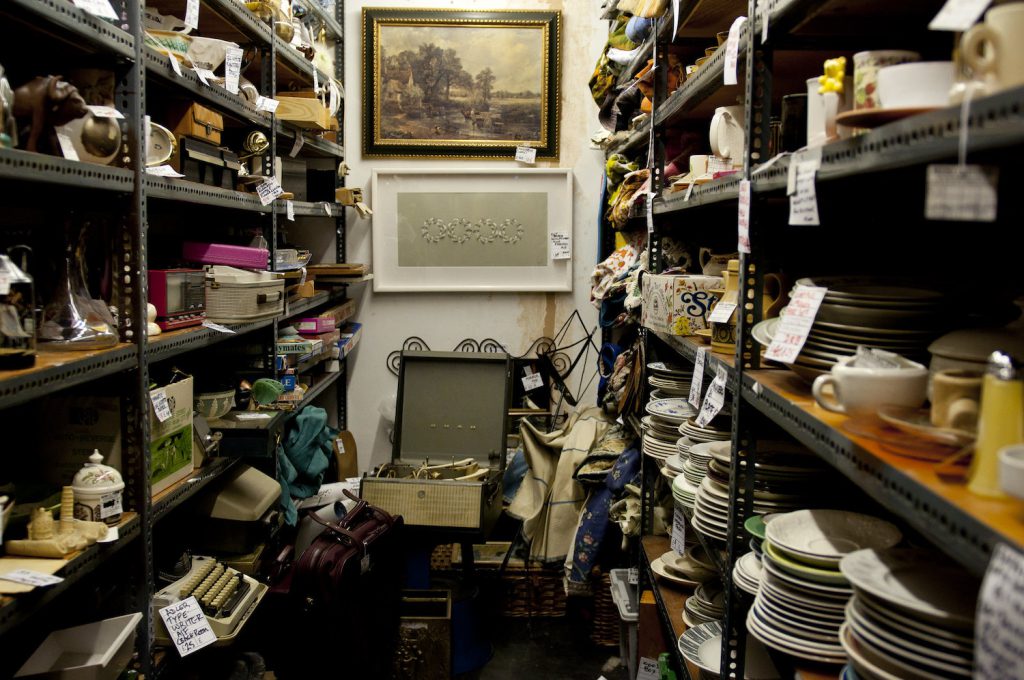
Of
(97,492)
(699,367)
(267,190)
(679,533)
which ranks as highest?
(267,190)

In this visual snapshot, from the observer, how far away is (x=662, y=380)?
3.07m

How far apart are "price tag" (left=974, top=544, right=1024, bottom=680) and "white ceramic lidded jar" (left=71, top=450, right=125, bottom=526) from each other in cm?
183

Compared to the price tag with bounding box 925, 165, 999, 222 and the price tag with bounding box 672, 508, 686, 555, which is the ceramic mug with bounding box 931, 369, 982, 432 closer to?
the price tag with bounding box 925, 165, 999, 222

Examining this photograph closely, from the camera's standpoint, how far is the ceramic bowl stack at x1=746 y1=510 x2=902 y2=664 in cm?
146

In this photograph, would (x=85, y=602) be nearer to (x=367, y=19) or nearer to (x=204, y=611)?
(x=204, y=611)

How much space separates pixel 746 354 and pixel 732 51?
2.16 feet

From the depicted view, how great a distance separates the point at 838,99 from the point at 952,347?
459mm

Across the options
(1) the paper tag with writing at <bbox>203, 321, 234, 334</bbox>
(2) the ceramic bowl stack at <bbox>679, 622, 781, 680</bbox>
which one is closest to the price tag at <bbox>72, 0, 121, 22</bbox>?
(1) the paper tag with writing at <bbox>203, 321, 234, 334</bbox>

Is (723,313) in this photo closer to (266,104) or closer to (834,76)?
(834,76)

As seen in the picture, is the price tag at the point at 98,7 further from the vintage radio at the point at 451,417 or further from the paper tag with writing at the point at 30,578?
the vintage radio at the point at 451,417

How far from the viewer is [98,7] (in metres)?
1.87

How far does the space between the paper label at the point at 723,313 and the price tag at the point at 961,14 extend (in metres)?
1.15

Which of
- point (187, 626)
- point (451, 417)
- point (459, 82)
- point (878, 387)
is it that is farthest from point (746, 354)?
point (459, 82)

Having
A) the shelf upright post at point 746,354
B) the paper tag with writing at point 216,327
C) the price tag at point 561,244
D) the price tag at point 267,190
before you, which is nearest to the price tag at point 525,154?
the price tag at point 561,244
